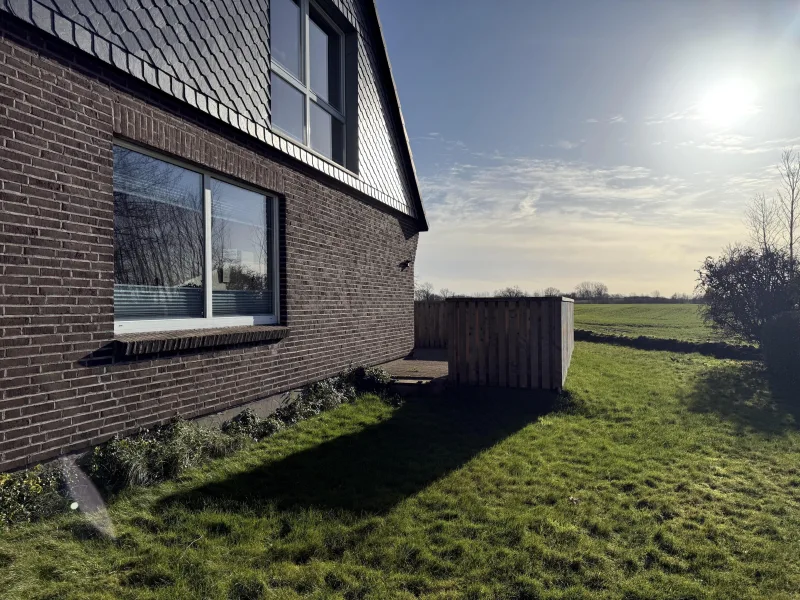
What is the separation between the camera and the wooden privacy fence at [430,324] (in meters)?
14.6

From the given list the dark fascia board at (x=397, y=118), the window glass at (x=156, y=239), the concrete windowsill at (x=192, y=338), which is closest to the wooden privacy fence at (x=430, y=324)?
the dark fascia board at (x=397, y=118)

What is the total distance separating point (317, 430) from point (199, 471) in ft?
5.72

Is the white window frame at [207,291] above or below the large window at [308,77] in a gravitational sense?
below

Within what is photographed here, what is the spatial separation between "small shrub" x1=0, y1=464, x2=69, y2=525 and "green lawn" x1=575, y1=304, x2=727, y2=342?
56.8 feet

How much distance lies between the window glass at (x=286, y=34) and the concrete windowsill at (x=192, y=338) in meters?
3.88

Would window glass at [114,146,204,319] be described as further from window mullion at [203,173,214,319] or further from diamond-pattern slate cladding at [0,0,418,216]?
diamond-pattern slate cladding at [0,0,418,216]

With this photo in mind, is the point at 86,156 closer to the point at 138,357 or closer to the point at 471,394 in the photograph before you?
the point at 138,357

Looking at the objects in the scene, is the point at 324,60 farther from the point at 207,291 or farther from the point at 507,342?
the point at 507,342

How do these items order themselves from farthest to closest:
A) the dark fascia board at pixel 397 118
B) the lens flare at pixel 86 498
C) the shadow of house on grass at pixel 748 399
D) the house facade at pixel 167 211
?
the dark fascia board at pixel 397 118 → the shadow of house on grass at pixel 748 399 → the house facade at pixel 167 211 → the lens flare at pixel 86 498

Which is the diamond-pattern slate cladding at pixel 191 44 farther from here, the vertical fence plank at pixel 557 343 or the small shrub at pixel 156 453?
the vertical fence plank at pixel 557 343

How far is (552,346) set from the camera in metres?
7.72

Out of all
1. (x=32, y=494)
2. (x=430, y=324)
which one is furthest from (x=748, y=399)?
(x=32, y=494)

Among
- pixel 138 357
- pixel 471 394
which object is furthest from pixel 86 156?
pixel 471 394

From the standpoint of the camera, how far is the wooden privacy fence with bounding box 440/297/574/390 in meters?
A: 7.76
